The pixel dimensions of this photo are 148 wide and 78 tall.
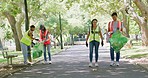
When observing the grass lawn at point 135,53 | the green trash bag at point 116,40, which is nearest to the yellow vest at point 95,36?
the green trash bag at point 116,40

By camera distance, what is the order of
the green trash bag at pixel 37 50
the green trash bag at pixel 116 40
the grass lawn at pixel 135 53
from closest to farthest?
the green trash bag at pixel 116 40 → the green trash bag at pixel 37 50 → the grass lawn at pixel 135 53

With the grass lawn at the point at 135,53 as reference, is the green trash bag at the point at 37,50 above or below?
above

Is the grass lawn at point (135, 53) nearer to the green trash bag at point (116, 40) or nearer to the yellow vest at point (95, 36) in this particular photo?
the green trash bag at point (116, 40)

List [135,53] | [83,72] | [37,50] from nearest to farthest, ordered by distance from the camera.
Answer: [83,72], [37,50], [135,53]

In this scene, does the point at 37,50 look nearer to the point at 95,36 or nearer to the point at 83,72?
the point at 95,36

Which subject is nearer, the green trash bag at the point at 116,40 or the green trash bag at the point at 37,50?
the green trash bag at the point at 116,40

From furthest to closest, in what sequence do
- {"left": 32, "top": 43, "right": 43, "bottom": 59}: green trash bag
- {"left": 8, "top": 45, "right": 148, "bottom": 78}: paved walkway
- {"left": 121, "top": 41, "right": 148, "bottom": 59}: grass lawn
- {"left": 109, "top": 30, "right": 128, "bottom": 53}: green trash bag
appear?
{"left": 121, "top": 41, "right": 148, "bottom": 59}: grass lawn
{"left": 32, "top": 43, "right": 43, "bottom": 59}: green trash bag
{"left": 109, "top": 30, "right": 128, "bottom": 53}: green trash bag
{"left": 8, "top": 45, "right": 148, "bottom": 78}: paved walkway

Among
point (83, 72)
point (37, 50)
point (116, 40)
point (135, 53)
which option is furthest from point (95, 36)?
point (135, 53)

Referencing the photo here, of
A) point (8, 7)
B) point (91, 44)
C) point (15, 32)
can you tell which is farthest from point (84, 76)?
point (15, 32)

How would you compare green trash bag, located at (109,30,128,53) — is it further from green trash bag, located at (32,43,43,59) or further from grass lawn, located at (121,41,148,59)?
grass lawn, located at (121,41,148,59)

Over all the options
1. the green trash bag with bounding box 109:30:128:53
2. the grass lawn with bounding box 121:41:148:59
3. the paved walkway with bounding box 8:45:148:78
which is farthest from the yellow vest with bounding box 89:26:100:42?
the grass lawn with bounding box 121:41:148:59

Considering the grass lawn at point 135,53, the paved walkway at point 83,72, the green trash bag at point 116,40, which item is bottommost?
the paved walkway at point 83,72


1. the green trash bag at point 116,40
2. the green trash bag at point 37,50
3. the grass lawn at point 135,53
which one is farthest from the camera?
the grass lawn at point 135,53

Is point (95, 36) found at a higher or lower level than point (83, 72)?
higher
